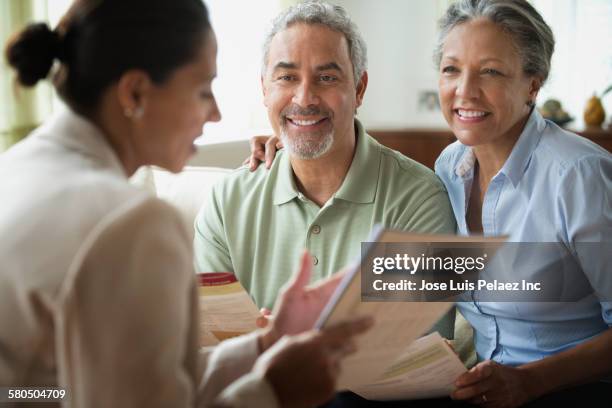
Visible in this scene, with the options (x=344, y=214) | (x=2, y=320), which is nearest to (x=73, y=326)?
(x=2, y=320)

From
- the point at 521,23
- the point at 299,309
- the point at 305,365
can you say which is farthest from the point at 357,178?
the point at 305,365

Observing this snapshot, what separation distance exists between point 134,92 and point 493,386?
0.96 meters

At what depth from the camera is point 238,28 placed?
4137 mm

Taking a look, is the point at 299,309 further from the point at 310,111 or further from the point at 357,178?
the point at 310,111

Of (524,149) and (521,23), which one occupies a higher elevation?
(521,23)

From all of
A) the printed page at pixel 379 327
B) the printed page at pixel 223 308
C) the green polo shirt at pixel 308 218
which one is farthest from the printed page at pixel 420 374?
the green polo shirt at pixel 308 218

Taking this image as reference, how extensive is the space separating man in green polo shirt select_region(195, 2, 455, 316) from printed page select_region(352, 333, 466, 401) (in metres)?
0.45

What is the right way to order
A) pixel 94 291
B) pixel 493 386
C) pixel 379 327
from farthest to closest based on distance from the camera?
pixel 493 386, pixel 379 327, pixel 94 291

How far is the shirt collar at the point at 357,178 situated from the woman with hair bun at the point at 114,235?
72cm

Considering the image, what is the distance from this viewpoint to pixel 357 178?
6.24 ft

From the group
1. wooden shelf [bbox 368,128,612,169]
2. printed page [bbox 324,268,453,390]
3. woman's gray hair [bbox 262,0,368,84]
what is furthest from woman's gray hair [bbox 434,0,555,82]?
wooden shelf [bbox 368,128,612,169]

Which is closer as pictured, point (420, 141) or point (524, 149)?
point (524, 149)

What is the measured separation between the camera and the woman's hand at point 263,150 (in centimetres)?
208

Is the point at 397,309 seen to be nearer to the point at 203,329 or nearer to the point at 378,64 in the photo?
the point at 203,329
